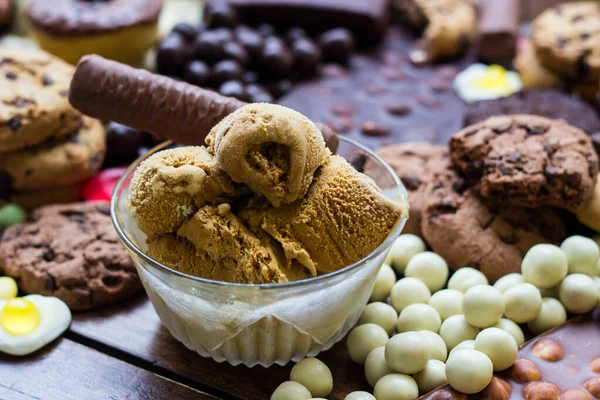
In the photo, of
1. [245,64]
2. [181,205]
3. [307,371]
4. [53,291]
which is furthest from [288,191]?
[245,64]

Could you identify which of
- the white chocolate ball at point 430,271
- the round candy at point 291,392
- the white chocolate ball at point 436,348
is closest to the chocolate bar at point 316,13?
the white chocolate ball at point 430,271

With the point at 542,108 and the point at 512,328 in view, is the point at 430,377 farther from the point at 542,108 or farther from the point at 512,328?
the point at 542,108

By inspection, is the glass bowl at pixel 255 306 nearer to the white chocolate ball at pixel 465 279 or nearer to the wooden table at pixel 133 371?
the wooden table at pixel 133 371

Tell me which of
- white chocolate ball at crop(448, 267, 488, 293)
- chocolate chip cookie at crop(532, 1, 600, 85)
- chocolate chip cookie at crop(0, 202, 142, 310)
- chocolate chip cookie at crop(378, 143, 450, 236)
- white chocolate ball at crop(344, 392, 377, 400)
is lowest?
chocolate chip cookie at crop(0, 202, 142, 310)

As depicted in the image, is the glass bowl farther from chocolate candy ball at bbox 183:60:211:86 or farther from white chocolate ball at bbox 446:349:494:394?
chocolate candy ball at bbox 183:60:211:86

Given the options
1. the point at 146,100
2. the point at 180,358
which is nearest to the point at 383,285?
the point at 180,358

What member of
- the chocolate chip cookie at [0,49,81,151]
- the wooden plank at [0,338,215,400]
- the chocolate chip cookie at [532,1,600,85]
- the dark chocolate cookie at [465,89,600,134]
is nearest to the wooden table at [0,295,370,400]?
the wooden plank at [0,338,215,400]
